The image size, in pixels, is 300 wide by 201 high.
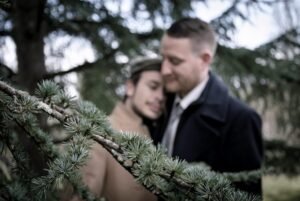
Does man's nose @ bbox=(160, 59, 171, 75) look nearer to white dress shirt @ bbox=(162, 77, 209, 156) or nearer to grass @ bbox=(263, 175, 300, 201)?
white dress shirt @ bbox=(162, 77, 209, 156)

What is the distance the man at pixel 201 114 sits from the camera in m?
2.53

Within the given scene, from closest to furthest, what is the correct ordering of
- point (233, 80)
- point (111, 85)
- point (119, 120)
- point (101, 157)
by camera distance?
point (101, 157) → point (119, 120) → point (233, 80) → point (111, 85)

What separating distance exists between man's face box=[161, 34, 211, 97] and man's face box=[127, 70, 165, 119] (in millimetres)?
79

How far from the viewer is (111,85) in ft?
13.6

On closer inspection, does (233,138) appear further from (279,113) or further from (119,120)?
(279,113)

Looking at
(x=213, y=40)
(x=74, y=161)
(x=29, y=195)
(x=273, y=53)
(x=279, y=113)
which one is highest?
(x=74, y=161)

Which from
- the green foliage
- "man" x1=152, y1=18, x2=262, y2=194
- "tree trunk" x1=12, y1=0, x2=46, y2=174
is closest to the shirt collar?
"man" x1=152, y1=18, x2=262, y2=194

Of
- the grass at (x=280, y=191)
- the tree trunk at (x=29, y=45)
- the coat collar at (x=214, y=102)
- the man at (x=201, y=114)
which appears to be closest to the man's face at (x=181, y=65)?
the man at (x=201, y=114)

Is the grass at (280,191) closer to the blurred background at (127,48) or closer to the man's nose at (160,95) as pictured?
the blurred background at (127,48)

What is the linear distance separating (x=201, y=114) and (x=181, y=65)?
1.29ft

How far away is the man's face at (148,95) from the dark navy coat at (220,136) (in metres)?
0.19

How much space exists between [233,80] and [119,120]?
1739 mm

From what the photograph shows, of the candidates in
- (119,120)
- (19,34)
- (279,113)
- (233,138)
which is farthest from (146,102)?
(279,113)

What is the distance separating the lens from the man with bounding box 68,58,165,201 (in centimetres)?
215
